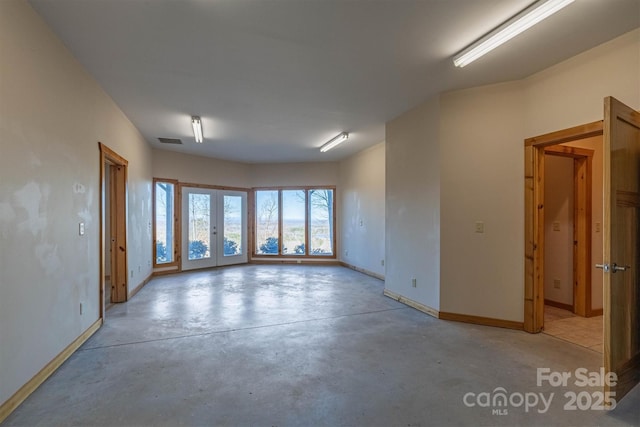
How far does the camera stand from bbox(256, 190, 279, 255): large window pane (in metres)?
8.91

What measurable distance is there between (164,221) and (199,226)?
863mm

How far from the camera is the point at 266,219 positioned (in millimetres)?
8930

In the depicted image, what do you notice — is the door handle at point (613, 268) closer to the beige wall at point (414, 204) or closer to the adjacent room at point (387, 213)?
the adjacent room at point (387, 213)

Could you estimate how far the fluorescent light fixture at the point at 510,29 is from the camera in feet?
7.36

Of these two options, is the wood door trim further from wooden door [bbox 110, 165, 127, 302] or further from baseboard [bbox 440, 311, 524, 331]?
wooden door [bbox 110, 165, 127, 302]

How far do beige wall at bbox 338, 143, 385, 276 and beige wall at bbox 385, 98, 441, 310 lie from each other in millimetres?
1446

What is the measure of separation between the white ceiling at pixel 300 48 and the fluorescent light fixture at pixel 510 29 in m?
0.07

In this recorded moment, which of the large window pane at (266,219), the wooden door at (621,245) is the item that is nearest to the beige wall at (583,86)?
the wooden door at (621,245)

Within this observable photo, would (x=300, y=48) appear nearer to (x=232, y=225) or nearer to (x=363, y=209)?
(x=363, y=209)

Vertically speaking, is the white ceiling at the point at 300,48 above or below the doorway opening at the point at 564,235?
above

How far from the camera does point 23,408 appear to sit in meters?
2.13

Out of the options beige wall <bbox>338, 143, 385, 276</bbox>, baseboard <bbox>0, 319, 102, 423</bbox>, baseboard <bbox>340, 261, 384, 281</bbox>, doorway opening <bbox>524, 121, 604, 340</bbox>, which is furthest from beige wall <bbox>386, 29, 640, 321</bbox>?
baseboard <bbox>0, 319, 102, 423</bbox>

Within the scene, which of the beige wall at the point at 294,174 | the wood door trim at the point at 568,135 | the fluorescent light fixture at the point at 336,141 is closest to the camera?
the wood door trim at the point at 568,135

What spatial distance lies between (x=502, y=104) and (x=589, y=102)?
84 centimetres
